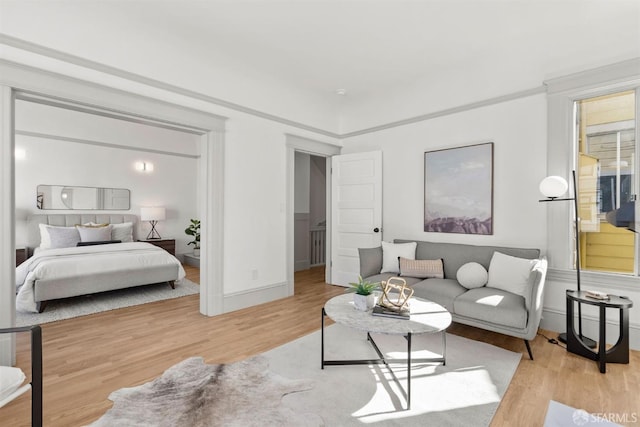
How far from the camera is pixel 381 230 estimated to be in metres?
4.60

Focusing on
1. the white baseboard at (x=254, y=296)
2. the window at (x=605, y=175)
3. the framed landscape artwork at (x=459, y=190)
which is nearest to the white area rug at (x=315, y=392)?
the white baseboard at (x=254, y=296)

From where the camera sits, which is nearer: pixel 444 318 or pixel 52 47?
pixel 444 318

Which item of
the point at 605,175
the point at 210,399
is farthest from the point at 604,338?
the point at 210,399

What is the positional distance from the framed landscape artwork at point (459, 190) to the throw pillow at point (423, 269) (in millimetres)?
596

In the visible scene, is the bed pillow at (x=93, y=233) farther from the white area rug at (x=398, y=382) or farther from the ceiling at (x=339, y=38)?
the white area rug at (x=398, y=382)

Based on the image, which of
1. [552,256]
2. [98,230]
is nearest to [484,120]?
[552,256]

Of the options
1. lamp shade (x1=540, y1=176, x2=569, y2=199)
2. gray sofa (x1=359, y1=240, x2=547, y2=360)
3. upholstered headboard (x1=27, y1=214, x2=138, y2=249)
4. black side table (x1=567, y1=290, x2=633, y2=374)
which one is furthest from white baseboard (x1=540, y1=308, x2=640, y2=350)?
upholstered headboard (x1=27, y1=214, x2=138, y2=249)

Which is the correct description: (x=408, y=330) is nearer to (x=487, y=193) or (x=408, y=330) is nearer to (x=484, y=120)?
(x=487, y=193)

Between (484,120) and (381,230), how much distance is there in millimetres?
1971

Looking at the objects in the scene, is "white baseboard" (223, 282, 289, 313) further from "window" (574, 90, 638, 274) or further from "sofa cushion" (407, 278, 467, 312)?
"window" (574, 90, 638, 274)

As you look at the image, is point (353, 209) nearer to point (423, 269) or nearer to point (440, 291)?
point (423, 269)

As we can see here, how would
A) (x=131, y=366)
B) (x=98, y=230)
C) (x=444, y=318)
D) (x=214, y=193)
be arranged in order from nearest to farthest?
(x=444, y=318)
(x=131, y=366)
(x=214, y=193)
(x=98, y=230)

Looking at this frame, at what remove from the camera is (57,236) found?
523 centimetres

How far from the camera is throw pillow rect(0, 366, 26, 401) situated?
1.38 metres
